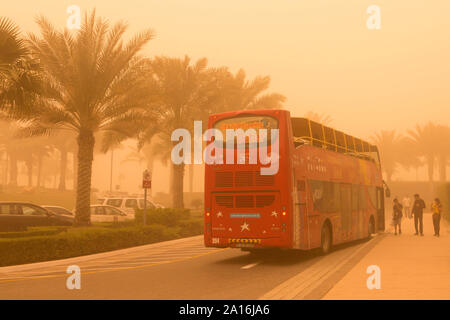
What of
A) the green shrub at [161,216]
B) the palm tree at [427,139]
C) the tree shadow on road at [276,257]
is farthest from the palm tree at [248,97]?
the palm tree at [427,139]

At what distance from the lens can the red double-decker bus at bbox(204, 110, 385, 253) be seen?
13.6m

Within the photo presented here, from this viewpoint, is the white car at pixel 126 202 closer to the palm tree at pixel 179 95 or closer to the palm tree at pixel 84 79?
the palm tree at pixel 179 95

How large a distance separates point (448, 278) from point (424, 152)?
210 ft

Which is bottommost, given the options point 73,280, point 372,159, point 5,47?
point 73,280

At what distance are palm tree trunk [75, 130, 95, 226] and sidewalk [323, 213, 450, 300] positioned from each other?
11.4 metres

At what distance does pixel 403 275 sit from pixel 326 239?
534 centimetres

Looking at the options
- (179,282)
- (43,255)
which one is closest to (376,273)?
(179,282)

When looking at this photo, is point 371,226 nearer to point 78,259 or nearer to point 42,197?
point 78,259

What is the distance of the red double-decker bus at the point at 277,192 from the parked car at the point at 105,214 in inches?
558

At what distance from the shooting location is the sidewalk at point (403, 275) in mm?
8914

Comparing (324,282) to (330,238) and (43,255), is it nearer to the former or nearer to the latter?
(330,238)

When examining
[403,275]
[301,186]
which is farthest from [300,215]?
[403,275]
